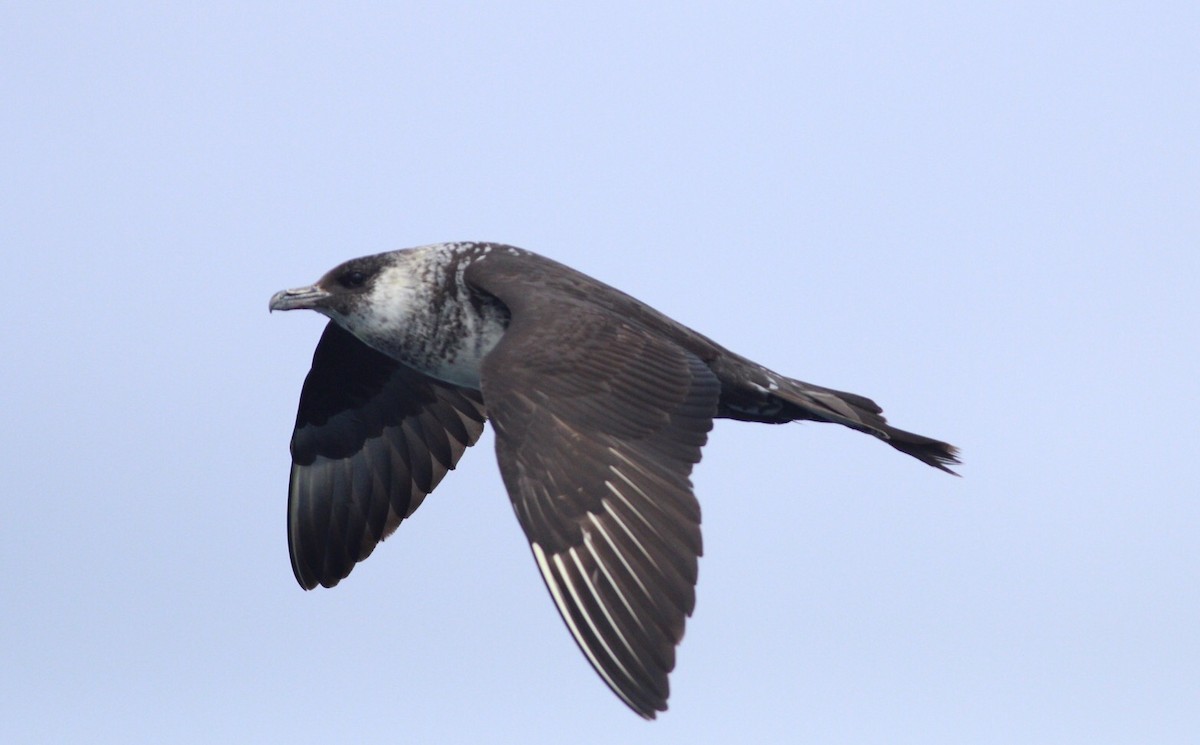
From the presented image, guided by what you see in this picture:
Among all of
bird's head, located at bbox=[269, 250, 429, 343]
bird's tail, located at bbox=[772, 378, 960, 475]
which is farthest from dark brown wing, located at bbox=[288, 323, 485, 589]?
bird's tail, located at bbox=[772, 378, 960, 475]

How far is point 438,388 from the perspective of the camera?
10.5 meters

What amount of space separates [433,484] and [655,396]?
10.1ft

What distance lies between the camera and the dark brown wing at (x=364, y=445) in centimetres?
1053

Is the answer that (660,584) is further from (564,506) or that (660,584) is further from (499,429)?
(499,429)

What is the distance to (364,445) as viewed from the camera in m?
10.7

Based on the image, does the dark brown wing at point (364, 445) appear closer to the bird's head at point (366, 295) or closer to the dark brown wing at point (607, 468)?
the bird's head at point (366, 295)

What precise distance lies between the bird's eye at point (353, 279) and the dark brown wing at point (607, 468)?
1457mm

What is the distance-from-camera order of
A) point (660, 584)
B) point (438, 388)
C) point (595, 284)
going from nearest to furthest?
point (660, 584) → point (595, 284) → point (438, 388)

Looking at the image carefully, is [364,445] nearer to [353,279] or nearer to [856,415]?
[353,279]

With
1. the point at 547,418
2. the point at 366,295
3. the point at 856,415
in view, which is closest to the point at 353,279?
the point at 366,295

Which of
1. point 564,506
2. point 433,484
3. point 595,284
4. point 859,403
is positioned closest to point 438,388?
point 433,484

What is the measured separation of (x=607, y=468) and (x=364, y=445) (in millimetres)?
3653

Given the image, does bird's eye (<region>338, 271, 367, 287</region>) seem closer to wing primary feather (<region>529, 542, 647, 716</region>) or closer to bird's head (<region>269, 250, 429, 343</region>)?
bird's head (<region>269, 250, 429, 343</region>)

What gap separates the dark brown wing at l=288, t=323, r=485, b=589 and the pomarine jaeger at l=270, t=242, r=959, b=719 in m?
0.01
